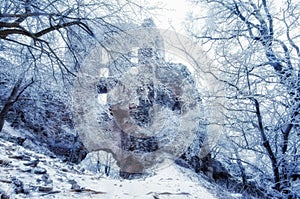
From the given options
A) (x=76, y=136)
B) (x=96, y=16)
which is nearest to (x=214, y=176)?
(x=76, y=136)

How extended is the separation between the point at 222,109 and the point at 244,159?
0.69m

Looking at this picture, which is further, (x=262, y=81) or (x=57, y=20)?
(x=57, y=20)

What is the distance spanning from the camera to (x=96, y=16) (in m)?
3.28

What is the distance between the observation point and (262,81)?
8.48 ft

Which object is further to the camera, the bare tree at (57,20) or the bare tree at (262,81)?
the bare tree at (57,20)

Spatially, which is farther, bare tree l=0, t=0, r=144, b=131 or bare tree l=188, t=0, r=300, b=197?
bare tree l=0, t=0, r=144, b=131

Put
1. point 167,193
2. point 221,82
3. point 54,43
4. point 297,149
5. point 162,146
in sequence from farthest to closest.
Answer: point 162,146 → point 167,193 → point 54,43 → point 221,82 → point 297,149

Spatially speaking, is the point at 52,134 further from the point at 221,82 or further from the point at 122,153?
the point at 221,82

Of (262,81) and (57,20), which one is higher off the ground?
(57,20)

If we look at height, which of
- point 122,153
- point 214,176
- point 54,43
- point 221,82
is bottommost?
point 214,176

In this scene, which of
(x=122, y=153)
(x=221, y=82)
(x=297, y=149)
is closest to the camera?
(x=297, y=149)

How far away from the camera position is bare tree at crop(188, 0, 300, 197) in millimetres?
2471

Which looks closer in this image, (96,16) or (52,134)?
(96,16)

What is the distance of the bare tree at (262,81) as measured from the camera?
247 cm
